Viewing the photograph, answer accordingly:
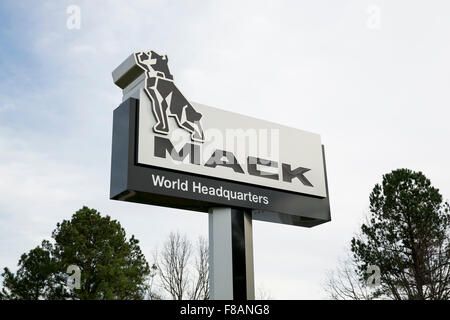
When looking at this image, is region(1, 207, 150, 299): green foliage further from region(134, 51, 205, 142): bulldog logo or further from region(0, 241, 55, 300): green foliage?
region(134, 51, 205, 142): bulldog logo

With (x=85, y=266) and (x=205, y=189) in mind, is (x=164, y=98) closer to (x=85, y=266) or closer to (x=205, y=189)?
(x=205, y=189)

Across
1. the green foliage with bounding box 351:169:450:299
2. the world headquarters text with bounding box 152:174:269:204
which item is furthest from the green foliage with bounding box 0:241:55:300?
the world headquarters text with bounding box 152:174:269:204

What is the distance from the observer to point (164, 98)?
36.6 ft

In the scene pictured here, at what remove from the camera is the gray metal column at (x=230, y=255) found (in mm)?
10773

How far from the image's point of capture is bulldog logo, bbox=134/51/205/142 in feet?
A: 35.9

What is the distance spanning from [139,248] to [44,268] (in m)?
5.79

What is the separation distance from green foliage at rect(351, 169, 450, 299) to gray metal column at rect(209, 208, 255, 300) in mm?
15327

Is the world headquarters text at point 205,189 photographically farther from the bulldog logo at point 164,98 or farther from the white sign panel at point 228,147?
the bulldog logo at point 164,98

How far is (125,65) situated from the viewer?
37.7 ft

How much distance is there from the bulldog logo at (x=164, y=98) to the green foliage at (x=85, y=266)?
20.2 metres

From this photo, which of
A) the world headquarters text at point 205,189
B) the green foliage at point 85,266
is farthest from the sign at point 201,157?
the green foliage at point 85,266
